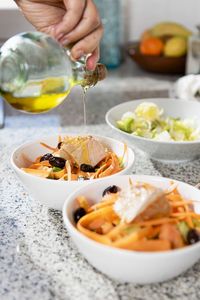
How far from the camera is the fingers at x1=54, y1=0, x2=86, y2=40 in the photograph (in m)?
1.02

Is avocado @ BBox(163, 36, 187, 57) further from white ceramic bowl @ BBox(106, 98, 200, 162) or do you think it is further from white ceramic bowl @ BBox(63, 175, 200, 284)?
white ceramic bowl @ BBox(63, 175, 200, 284)

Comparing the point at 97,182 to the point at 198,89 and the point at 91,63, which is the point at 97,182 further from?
the point at 198,89

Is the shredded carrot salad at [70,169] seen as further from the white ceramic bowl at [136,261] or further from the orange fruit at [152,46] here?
the orange fruit at [152,46]

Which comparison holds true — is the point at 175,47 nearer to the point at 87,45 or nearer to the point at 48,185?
the point at 87,45

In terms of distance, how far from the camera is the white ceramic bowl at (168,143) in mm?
1196

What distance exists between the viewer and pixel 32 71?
784 millimetres

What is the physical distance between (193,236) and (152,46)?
1.89m

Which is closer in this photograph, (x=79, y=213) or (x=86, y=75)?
(x=79, y=213)

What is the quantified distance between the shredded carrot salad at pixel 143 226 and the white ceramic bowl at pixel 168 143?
0.40 metres

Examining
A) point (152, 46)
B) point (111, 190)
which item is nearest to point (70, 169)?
point (111, 190)

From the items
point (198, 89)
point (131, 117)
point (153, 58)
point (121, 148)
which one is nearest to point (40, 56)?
point (121, 148)

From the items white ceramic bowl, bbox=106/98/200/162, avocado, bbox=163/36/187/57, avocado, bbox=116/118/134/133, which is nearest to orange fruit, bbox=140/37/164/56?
avocado, bbox=163/36/187/57

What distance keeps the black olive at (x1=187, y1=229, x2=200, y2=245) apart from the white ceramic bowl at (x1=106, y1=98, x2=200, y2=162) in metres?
0.49

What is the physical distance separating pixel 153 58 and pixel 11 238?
183 centimetres
